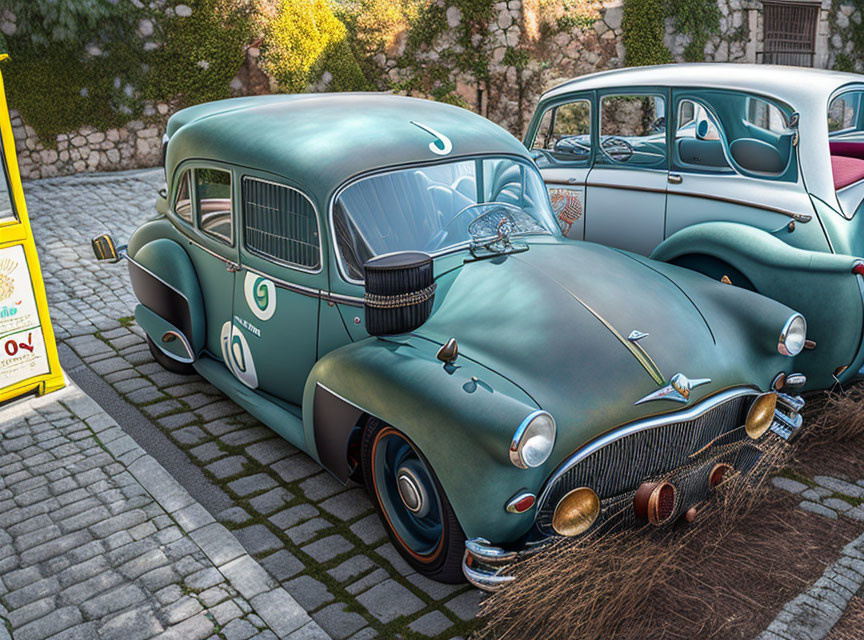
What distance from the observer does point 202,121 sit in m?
5.03

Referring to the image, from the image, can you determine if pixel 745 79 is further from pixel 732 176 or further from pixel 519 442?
pixel 519 442

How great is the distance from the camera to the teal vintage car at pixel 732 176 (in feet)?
14.4

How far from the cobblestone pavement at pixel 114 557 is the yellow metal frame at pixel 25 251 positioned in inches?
22.0

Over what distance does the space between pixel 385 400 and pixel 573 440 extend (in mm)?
810

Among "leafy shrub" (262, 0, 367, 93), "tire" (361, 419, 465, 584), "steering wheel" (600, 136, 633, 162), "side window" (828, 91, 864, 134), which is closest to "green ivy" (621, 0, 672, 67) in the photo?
"leafy shrub" (262, 0, 367, 93)

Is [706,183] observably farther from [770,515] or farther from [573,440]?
[573,440]

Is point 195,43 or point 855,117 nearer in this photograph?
point 855,117

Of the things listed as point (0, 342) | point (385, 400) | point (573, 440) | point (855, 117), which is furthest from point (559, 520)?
point (855, 117)

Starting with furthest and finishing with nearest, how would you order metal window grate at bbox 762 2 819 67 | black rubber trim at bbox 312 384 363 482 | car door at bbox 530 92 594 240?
1. metal window grate at bbox 762 2 819 67
2. car door at bbox 530 92 594 240
3. black rubber trim at bbox 312 384 363 482

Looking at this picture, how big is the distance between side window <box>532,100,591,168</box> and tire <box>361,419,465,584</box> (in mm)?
3520

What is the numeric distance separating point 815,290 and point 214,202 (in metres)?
3.53

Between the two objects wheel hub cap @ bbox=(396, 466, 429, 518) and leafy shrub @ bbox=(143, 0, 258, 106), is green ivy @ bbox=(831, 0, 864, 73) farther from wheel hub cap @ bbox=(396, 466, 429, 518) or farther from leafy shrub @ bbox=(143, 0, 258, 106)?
wheel hub cap @ bbox=(396, 466, 429, 518)

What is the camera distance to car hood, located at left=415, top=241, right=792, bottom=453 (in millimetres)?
3229

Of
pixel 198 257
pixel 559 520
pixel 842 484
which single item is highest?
pixel 198 257
